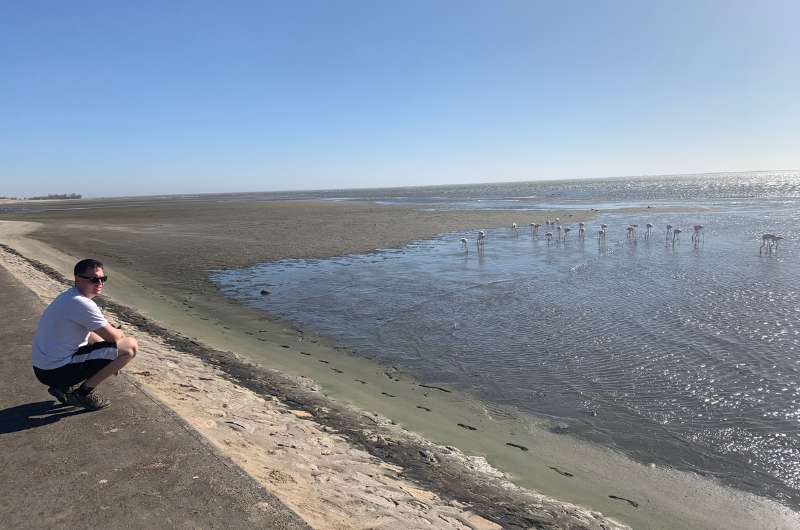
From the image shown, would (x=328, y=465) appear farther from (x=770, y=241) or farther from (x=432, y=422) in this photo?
(x=770, y=241)

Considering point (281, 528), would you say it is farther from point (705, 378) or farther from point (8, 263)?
point (8, 263)

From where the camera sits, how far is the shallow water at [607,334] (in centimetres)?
710

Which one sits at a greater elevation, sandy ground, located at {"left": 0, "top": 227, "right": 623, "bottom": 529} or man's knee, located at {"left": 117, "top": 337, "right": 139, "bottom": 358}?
man's knee, located at {"left": 117, "top": 337, "right": 139, "bottom": 358}

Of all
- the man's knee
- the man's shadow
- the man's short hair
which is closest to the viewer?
the man's shadow

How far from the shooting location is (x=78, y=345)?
19.3 feet

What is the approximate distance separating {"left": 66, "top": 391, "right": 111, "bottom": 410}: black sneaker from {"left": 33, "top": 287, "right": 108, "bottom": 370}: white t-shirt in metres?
0.39

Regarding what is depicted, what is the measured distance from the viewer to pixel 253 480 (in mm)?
4477

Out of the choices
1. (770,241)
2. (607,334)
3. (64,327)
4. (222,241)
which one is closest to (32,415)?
(64,327)

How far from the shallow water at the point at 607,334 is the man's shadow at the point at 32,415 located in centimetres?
564

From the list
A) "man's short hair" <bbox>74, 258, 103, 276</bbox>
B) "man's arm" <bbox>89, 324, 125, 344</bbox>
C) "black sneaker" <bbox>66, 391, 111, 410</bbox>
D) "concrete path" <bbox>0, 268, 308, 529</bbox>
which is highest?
"man's short hair" <bbox>74, 258, 103, 276</bbox>

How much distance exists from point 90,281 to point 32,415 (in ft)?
5.44

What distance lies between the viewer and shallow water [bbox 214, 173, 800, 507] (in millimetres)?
7098

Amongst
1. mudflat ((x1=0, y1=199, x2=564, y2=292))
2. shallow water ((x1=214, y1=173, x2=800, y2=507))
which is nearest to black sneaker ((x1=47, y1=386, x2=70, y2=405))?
shallow water ((x1=214, y1=173, x2=800, y2=507))

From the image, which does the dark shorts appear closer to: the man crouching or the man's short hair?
the man crouching
